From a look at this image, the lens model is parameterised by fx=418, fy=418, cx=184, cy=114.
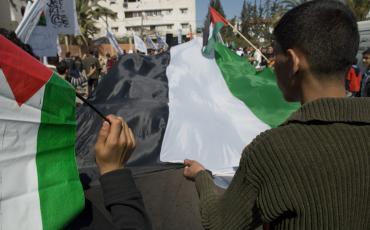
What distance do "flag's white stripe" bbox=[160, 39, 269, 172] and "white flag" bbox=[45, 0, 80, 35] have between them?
1.73 metres

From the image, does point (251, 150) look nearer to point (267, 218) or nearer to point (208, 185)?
point (267, 218)

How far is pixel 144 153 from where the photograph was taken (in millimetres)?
4539

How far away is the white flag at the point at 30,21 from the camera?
203 inches

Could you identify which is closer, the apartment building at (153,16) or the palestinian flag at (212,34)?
the palestinian flag at (212,34)

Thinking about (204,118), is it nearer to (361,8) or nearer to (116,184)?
(116,184)

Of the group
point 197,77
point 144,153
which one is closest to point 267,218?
→ point 144,153

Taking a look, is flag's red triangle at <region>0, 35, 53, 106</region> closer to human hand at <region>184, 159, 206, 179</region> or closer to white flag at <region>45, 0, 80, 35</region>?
human hand at <region>184, 159, 206, 179</region>

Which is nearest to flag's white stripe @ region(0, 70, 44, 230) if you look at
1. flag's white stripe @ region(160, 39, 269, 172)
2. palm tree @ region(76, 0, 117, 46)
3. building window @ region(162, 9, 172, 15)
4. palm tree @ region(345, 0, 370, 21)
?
flag's white stripe @ region(160, 39, 269, 172)

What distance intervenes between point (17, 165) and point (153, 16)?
70.8 meters

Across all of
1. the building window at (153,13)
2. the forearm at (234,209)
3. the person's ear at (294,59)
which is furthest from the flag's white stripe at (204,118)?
the building window at (153,13)

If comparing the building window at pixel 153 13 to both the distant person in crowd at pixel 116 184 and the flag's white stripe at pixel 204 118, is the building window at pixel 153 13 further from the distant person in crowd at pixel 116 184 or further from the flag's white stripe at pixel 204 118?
the distant person in crowd at pixel 116 184

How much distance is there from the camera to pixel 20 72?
41.0 inches

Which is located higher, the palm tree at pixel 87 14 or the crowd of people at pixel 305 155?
the crowd of people at pixel 305 155

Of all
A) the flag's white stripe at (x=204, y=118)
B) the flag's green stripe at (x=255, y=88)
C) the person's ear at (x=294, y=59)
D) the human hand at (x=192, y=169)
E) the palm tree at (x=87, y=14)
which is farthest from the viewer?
the palm tree at (x=87, y=14)
